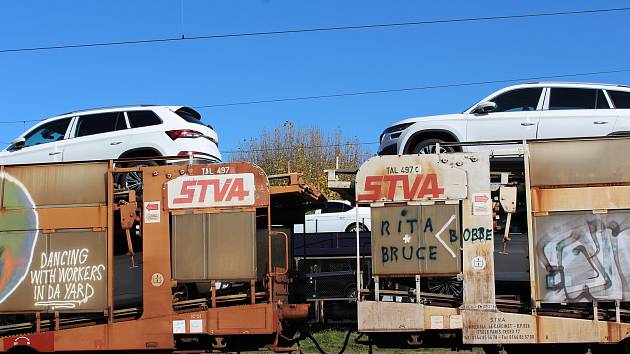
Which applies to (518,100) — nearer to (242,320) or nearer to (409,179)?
(409,179)

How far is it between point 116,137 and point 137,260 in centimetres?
411

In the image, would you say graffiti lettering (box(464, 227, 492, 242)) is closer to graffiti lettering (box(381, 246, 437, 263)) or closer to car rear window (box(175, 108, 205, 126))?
graffiti lettering (box(381, 246, 437, 263))

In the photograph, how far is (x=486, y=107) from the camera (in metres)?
11.8

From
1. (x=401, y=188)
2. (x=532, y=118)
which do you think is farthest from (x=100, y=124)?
(x=532, y=118)

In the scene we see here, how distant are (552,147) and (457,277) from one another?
1.84 m

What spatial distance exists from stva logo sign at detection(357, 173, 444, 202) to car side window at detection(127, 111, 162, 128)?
533cm

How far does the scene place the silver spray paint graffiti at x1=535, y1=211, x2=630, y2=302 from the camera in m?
7.68

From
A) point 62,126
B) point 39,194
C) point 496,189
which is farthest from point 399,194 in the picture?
point 62,126

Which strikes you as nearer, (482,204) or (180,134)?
(482,204)

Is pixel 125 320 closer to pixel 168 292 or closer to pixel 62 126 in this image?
pixel 168 292

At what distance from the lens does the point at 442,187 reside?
26.4 ft

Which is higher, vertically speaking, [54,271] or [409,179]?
[409,179]

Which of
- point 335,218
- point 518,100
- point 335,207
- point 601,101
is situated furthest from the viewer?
point 335,207

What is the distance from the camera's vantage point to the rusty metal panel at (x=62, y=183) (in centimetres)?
857
